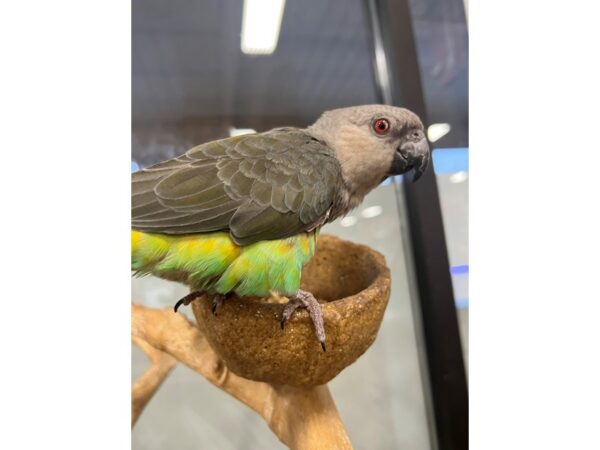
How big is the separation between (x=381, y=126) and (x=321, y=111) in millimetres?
374

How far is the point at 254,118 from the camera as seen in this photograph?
3.23ft

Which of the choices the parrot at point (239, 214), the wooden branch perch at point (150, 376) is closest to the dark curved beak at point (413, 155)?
the parrot at point (239, 214)

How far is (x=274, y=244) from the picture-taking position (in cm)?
59

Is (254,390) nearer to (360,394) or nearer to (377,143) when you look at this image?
(360,394)

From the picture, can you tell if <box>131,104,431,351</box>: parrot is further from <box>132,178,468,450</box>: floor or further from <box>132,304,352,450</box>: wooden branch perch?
<box>132,178,468,450</box>: floor

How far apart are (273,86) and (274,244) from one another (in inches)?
21.9

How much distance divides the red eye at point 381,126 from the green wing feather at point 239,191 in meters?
0.11

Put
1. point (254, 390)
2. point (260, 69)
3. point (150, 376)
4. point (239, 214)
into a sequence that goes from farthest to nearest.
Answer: point (260, 69) → point (150, 376) → point (254, 390) → point (239, 214)

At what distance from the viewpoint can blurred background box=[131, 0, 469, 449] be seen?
2.90ft

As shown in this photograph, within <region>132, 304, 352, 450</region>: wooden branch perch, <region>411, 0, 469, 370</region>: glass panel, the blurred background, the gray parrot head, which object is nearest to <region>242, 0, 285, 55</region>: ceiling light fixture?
the blurred background

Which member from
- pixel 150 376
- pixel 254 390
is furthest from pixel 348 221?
pixel 150 376

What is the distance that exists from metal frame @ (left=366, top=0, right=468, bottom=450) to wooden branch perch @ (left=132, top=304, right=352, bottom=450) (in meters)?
0.42
